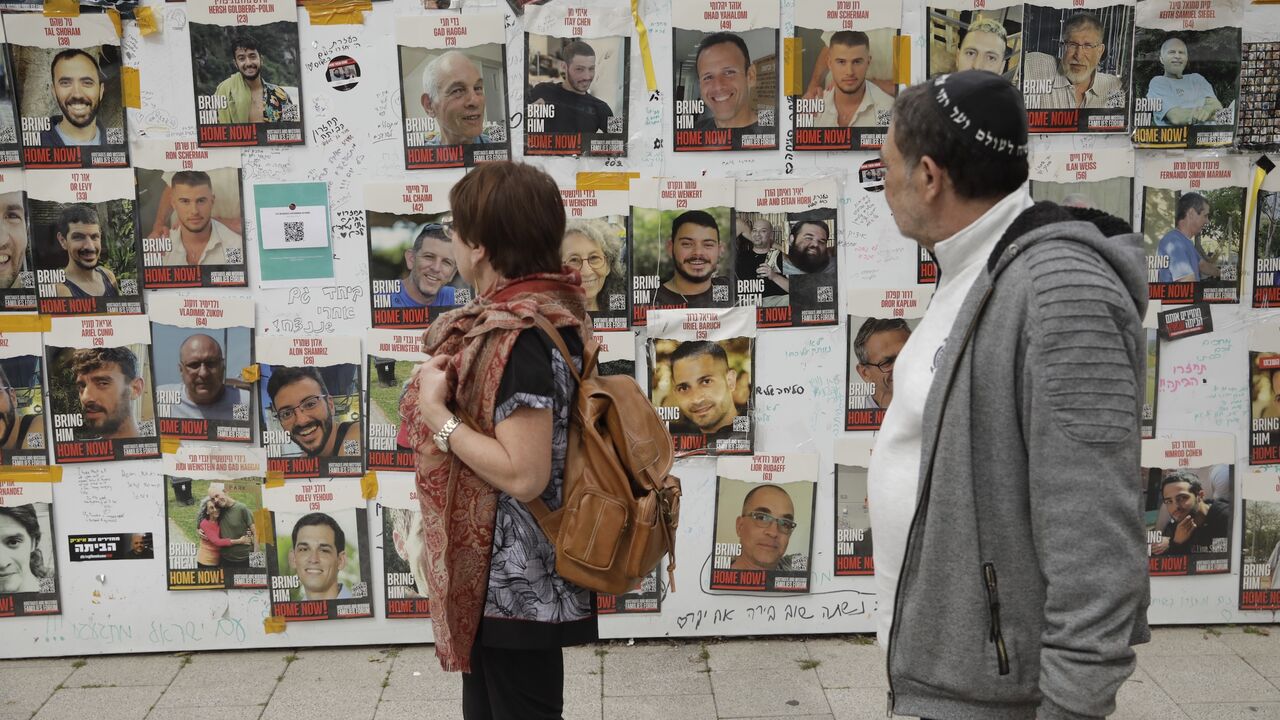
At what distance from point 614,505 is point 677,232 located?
1.82 meters

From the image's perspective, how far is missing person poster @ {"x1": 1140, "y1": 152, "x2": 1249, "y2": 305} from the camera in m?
4.02

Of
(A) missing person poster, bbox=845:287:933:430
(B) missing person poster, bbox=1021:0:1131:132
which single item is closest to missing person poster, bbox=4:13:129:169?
(A) missing person poster, bbox=845:287:933:430

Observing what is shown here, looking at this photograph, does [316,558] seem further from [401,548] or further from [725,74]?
[725,74]

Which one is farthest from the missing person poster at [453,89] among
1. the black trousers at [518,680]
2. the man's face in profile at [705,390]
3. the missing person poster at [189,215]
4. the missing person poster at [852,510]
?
the black trousers at [518,680]

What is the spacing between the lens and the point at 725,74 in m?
3.88

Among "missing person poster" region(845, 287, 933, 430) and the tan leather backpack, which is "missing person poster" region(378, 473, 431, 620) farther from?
the tan leather backpack

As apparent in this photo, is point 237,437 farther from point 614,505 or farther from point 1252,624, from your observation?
point 1252,624

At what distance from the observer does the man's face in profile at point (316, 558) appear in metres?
4.11

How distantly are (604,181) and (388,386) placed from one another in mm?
1125

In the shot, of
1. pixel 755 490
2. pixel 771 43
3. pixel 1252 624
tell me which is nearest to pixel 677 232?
pixel 771 43

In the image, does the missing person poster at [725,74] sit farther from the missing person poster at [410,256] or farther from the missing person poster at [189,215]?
the missing person poster at [189,215]

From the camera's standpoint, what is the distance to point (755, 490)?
13.5 feet

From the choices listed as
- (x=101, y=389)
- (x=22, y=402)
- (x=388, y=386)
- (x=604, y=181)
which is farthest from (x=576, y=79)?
(x=22, y=402)

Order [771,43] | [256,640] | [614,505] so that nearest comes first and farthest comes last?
[614,505]
[771,43]
[256,640]
